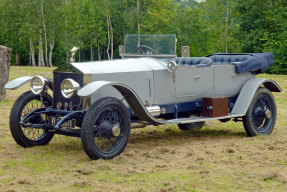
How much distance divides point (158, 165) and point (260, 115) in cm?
288

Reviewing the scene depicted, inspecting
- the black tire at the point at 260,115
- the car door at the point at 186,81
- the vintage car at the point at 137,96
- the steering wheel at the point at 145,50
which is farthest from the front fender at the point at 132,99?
the black tire at the point at 260,115

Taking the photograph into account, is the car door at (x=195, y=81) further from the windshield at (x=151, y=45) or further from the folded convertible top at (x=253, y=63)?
the folded convertible top at (x=253, y=63)

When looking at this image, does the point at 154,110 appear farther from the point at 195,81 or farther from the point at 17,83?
the point at 17,83

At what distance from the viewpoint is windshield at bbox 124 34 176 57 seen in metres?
7.09

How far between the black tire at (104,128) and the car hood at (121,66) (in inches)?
22.9

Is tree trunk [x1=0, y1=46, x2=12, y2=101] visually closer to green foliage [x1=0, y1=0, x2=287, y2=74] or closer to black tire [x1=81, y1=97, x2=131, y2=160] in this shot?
black tire [x1=81, y1=97, x2=131, y2=160]

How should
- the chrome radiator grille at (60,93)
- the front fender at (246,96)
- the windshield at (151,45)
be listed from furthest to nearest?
the front fender at (246,96) → the windshield at (151,45) → the chrome radiator grille at (60,93)

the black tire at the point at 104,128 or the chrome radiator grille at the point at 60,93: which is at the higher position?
the chrome radiator grille at the point at 60,93

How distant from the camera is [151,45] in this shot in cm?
727

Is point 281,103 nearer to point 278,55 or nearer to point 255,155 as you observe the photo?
point 255,155

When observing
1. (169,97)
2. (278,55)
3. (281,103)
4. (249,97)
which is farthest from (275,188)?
(278,55)

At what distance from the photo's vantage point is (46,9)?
44188 mm

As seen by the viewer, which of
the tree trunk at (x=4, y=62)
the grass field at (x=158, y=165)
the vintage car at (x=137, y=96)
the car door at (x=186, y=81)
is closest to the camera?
the grass field at (x=158, y=165)

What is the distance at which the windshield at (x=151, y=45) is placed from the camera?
7086mm
